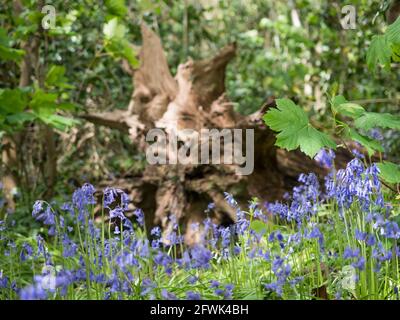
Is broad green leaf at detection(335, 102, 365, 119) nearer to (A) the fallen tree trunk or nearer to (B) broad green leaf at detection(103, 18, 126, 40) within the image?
(A) the fallen tree trunk

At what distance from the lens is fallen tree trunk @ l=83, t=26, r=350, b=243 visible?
4.36 metres

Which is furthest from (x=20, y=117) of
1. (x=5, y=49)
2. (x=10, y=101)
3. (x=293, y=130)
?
(x=293, y=130)

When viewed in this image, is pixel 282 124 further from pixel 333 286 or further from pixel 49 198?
pixel 49 198

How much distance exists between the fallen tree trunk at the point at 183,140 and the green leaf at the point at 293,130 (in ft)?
5.22

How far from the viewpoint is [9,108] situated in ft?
12.8

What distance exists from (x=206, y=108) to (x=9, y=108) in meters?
1.86

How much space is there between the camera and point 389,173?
2523mm

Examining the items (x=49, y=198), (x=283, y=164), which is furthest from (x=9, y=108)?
(x=283, y=164)

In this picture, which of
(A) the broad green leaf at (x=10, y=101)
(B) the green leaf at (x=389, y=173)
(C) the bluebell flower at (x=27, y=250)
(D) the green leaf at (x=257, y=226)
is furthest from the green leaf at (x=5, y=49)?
(B) the green leaf at (x=389, y=173)

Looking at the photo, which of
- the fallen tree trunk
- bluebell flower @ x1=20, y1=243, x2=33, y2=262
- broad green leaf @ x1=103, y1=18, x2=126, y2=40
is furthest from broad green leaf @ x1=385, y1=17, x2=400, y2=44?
broad green leaf @ x1=103, y1=18, x2=126, y2=40

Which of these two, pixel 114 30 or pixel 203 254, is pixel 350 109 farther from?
pixel 114 30

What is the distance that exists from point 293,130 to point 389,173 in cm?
54

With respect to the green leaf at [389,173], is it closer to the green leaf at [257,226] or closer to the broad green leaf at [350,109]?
the broad green leaf at [350,109]
